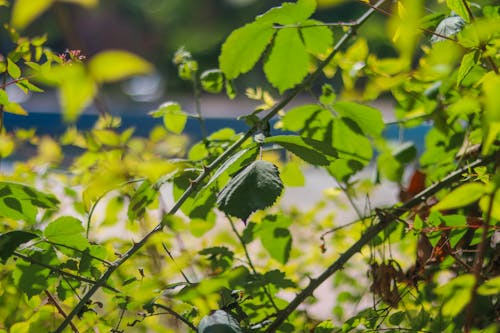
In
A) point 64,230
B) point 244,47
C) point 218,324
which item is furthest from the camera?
point 244,47

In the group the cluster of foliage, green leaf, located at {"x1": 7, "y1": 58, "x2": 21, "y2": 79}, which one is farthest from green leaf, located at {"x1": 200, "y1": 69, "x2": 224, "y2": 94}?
green leaf, located at {"x1": 7, "y1": 58, "x2": 21, "y2": 79}

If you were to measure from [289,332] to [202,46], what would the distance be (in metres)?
9.07

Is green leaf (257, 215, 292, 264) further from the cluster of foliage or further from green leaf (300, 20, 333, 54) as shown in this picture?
green leaf (300, 20, 333, 54)

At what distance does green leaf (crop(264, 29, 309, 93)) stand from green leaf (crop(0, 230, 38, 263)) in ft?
1.25

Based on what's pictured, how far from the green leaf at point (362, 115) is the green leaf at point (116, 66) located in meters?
0.59

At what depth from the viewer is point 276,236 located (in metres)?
0.90

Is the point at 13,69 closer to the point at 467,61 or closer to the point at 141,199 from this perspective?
the point at 141,199

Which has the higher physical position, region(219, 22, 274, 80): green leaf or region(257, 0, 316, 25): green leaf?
region(257, 0, 316, 25): green leaf

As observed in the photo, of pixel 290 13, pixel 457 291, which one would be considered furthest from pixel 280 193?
pixel 290 13

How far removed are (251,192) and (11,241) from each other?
232 mm

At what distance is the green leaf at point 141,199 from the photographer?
2.45 ft

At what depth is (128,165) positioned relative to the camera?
1.52 ft

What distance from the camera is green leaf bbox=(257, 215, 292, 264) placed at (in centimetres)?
90

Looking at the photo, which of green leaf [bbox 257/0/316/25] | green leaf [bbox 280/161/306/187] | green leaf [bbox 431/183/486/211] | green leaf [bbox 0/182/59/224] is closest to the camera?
green leaf [bbox 431/183/486/211]
